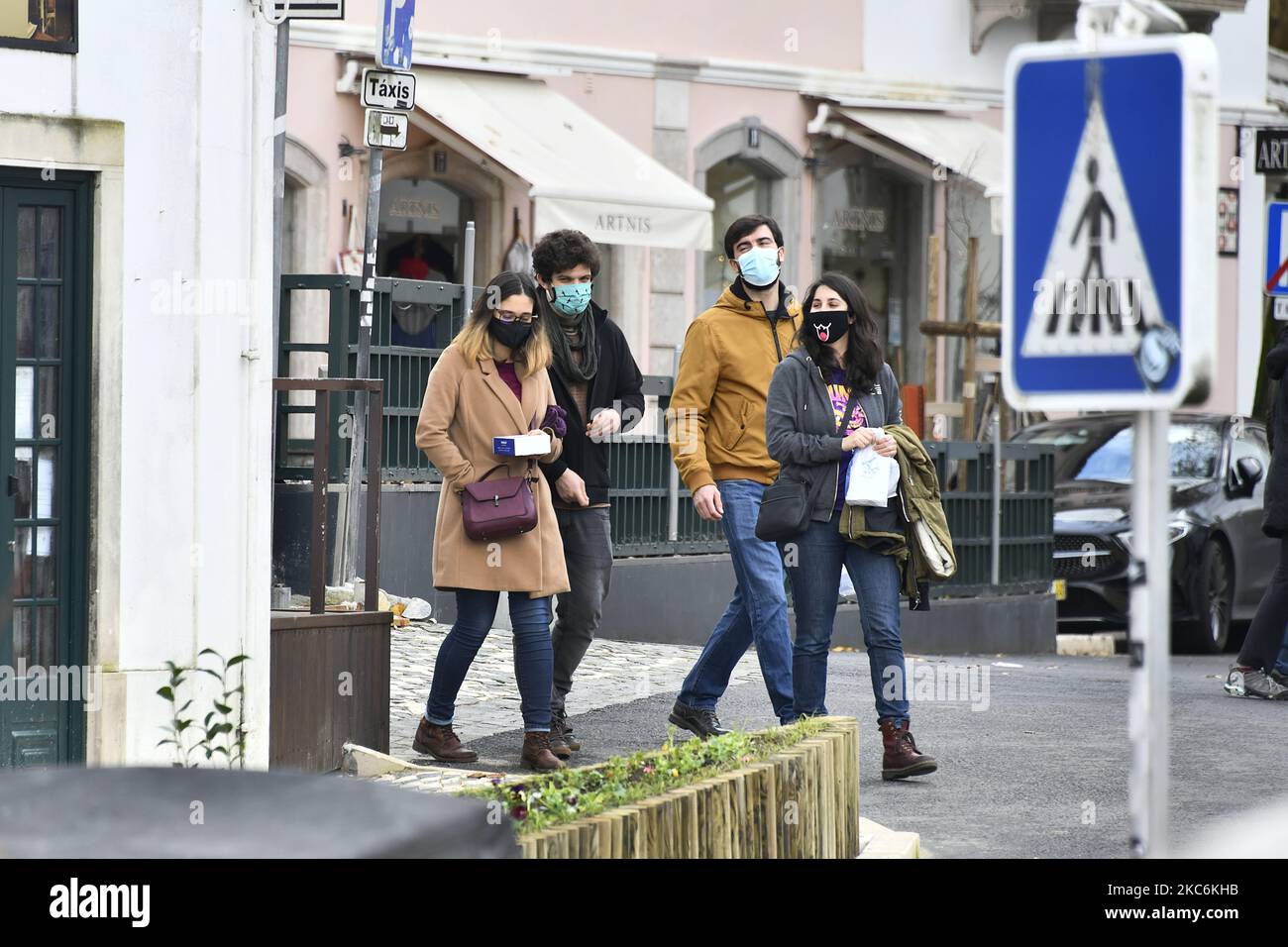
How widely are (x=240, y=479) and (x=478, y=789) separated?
2.78 m

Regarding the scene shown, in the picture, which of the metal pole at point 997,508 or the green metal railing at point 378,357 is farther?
the metal pole at point 997,508

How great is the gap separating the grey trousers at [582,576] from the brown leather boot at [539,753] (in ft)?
1.32

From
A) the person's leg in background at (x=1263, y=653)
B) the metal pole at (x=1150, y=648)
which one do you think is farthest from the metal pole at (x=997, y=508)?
the metal pole at (x=1150, y=648)

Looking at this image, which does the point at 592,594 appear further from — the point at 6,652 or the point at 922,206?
the point at 922,206

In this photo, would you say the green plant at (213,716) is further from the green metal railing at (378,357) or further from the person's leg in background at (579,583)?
the green metal railing at (378,357)

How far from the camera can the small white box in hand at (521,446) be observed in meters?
8.02

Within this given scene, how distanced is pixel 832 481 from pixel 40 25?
10.7 ft

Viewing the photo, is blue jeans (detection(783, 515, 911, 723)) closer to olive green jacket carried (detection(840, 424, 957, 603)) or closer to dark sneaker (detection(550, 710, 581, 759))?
olive green jacket carried (detection(840, 424, 957, 603))

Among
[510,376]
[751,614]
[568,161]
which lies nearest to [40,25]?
[510,376]

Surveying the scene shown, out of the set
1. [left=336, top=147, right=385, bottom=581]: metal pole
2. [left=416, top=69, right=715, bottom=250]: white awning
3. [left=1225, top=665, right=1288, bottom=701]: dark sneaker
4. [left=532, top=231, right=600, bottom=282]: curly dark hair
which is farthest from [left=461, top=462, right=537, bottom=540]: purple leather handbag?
[left=416, top=69, right=715, bottom=250]: white awning

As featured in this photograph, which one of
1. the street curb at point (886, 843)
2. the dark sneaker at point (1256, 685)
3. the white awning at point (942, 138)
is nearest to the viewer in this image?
the street curb at point (886, 843)

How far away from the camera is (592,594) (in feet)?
28.5

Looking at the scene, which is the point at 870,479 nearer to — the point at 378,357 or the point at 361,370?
the point at 361,370

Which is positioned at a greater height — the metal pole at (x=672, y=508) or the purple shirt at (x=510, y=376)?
the purple shirt at (x=510, y=376)
